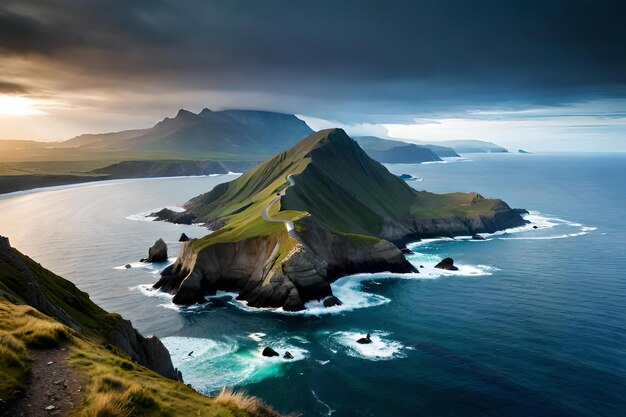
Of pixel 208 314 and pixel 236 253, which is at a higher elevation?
pixel 236 253

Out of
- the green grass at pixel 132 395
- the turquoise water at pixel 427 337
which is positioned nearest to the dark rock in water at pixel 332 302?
the turquoise water at pixel 427 337

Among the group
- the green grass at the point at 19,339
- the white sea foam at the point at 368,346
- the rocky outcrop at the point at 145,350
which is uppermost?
the green grass at the point at 19,339

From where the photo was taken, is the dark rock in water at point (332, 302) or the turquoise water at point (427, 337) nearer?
the turquoise water at point (427, 337)

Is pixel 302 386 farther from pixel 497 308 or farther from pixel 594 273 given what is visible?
pixel 594 273

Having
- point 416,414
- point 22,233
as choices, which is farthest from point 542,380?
point 22,233

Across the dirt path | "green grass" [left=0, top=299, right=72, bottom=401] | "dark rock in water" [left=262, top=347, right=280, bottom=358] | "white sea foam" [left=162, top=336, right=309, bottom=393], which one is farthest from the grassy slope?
the dirt path

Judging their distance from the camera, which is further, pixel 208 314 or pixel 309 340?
pixel 208 314

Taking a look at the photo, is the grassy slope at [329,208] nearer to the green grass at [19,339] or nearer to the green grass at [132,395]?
the green grass at [19,339]
